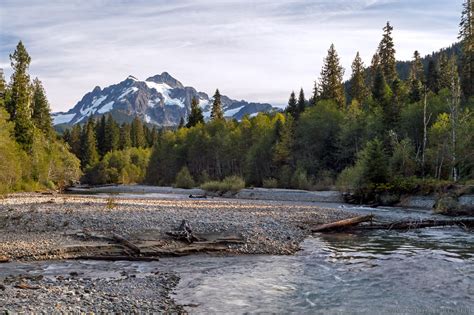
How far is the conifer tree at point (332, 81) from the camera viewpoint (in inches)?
3054

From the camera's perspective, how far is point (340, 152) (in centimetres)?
5916

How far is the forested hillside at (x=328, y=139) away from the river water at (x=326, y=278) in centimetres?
2308

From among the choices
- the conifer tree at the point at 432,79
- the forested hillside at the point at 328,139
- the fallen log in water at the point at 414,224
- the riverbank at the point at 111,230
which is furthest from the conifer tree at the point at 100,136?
the fallen log in water at the point at 414,224

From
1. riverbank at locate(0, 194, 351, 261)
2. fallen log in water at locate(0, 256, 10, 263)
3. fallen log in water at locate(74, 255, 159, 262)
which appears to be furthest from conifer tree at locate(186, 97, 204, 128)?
fallen log in water at locate(0, 256, 10, 263)

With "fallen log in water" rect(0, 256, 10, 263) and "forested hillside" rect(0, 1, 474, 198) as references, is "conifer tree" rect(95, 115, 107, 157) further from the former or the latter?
"fallen log in water" rect(0, 256, 10, 263)

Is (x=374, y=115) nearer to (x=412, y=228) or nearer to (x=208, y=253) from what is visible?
(x=412, y=228)

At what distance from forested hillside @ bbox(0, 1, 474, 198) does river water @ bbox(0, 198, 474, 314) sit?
909 inches

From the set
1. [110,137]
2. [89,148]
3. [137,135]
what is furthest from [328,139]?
[137,135]

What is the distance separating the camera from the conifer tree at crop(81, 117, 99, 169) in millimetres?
114250

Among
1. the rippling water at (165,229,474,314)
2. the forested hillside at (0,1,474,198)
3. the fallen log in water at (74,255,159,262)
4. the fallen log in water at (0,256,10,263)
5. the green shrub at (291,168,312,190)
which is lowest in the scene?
the rippling water at (165,229,474,314)

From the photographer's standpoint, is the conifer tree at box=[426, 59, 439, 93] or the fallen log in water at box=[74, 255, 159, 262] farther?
the conifer tree at box=[426, 59, 439, 93]

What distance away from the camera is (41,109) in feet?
262

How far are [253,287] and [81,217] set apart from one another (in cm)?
1161

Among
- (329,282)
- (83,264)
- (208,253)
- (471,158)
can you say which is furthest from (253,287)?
(471,158)
